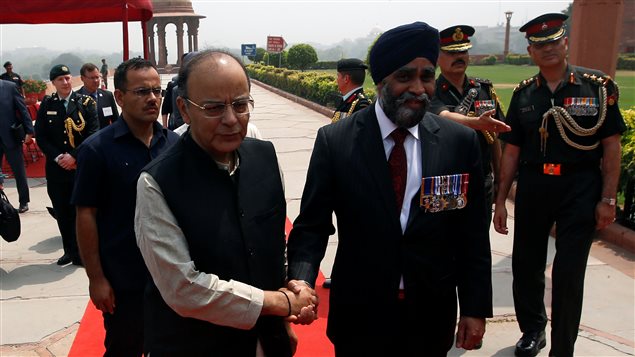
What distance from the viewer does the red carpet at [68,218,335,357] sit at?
11.8 feet

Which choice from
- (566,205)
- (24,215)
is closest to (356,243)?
(566,205)

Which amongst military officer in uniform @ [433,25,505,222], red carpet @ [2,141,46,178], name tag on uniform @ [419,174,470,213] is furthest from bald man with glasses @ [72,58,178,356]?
red carpet @ [2,141,46,178]

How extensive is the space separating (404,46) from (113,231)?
1.58 m

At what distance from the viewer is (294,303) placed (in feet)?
6.01

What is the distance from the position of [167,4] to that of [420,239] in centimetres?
4562

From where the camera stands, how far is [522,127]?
3574 millimetres

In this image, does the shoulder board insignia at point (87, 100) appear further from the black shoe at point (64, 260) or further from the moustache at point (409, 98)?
the moustache at point (409, 98)

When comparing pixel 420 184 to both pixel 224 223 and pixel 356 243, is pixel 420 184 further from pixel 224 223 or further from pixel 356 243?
pixel 224 223

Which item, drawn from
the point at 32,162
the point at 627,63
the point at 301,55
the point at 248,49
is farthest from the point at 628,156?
the point at 627,63

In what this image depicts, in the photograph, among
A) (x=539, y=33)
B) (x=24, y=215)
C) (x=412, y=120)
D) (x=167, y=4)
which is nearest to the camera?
(x=412, y=120)

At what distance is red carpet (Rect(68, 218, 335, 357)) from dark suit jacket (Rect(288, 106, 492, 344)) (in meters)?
1.51

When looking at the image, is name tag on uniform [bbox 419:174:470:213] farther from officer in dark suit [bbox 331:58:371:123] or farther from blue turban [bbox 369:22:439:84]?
officer in dark suit [bbox 331:58:371:123]

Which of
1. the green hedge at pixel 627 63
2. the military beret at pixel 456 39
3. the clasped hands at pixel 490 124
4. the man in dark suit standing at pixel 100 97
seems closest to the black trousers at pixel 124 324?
the clasped hands at pixel 490 124

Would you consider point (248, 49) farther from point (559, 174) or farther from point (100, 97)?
point (559, 174)
